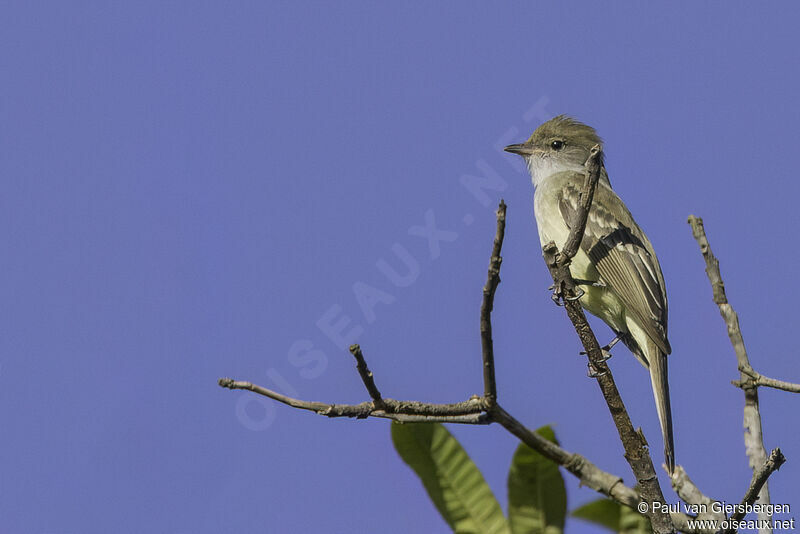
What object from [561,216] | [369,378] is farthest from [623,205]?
[369,378]

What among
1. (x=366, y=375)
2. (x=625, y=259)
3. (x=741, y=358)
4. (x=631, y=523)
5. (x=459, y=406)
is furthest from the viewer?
(x=625, y=259)

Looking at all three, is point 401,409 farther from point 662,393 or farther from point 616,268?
point 616,268

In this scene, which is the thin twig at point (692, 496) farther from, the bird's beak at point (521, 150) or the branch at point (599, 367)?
the bird's beak at point (521, 150)


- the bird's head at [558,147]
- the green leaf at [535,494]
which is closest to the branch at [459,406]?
the green leaf at [535,494]

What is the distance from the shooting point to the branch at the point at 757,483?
10.2 feet

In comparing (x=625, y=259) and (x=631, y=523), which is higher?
(x=625, y=259)

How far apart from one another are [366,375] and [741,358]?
7.23ft

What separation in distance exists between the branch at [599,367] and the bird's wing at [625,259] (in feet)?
7.47

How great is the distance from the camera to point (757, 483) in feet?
10.4

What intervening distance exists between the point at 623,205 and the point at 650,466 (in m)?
4.72

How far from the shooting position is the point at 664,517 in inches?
130

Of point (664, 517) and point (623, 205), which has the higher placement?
point (623, 205)

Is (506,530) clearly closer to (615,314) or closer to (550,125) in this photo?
(615,314)

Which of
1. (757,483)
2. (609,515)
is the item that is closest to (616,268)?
(609,515)
